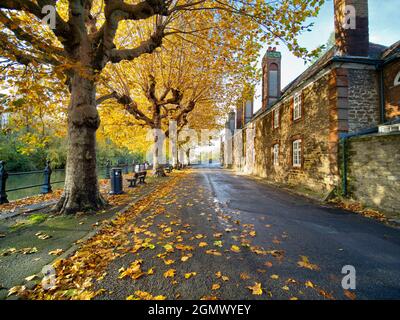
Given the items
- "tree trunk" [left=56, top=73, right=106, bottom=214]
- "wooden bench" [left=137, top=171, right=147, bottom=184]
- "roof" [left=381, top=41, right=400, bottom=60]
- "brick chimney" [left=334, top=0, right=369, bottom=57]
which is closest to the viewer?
"tree trunk" [left=56, top=73, right=106, bottom=214]

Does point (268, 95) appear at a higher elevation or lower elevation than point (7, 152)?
higher

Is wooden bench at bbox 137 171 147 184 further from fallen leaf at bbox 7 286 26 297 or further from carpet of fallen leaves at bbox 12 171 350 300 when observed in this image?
fallen leaf at bbox 7 286 26 297

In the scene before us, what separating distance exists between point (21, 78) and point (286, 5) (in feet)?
29.1

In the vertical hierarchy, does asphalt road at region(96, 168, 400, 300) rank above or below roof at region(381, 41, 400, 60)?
below

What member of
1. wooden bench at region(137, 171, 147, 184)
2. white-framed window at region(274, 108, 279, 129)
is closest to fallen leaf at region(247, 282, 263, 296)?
wooden bench at region(137, 171, 147, 184)

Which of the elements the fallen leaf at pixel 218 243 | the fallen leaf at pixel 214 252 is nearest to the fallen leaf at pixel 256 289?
the fallen leaf at pixel 214 252

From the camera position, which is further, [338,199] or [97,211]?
[338,199]

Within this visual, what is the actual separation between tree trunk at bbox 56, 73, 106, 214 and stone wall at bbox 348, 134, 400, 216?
9549mm

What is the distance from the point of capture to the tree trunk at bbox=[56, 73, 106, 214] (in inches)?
229

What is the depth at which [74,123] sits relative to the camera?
5859mm

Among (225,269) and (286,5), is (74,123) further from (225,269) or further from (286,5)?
(286,5)

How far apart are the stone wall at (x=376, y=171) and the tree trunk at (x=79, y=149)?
31.3 ft

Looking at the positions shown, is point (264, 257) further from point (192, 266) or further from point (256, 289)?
point (192, 266)
